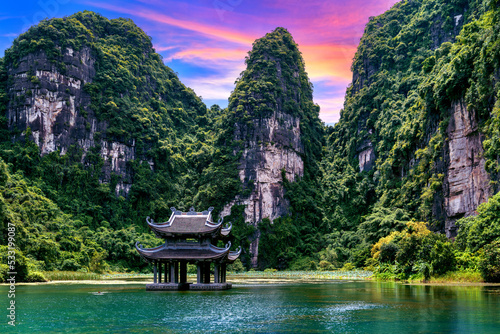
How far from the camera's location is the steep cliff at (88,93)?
69.8 metres

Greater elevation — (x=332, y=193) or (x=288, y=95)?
(x=288, y=95)

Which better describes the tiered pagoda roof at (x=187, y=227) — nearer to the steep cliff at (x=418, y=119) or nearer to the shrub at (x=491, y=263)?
the shrub at (x=491, y=263)

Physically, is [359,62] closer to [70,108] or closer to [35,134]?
[70,108]

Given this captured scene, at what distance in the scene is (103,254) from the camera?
53.1 m

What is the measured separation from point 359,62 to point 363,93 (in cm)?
958

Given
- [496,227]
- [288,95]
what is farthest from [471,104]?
[288,95]

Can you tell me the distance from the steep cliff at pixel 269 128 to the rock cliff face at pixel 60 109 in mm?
20056

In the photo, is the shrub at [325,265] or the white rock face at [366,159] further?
the white rock face at [366,159]

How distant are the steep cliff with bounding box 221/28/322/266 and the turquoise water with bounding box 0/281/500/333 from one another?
5439 centimetres

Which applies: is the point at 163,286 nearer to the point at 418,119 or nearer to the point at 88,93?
the point at 418,119

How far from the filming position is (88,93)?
76.5 m

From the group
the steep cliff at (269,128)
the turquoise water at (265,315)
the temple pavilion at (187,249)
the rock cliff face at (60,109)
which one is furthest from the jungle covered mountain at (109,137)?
the turquoise water at (265,315)

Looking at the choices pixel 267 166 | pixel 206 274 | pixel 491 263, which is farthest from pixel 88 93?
pixel 491 263

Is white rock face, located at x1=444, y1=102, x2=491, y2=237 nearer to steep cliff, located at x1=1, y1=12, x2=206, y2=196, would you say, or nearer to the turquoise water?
the turquoise water
